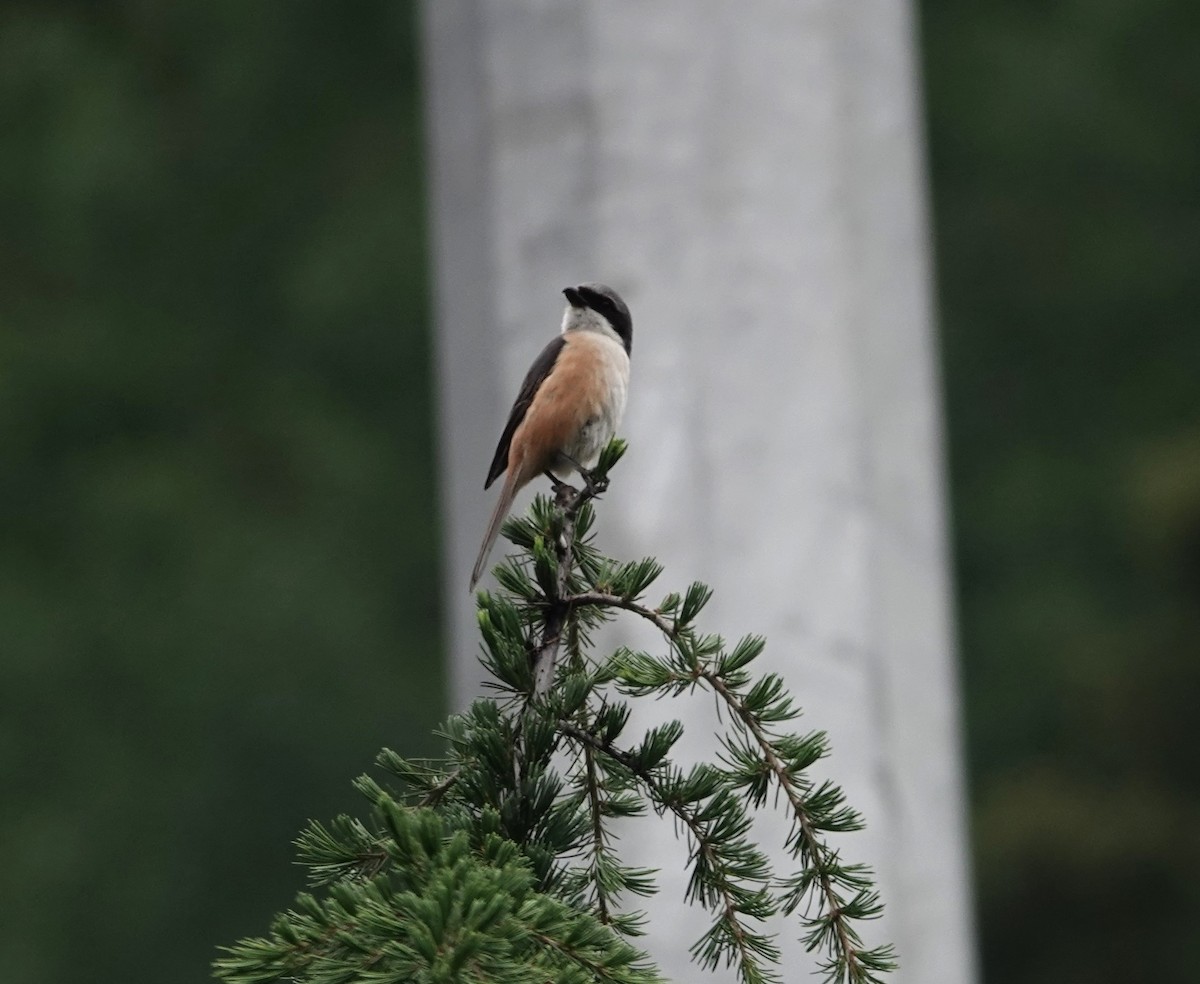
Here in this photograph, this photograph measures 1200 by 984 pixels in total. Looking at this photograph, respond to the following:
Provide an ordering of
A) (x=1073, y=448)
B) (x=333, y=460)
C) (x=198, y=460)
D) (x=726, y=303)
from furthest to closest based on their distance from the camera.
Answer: (x=1073, y=448), (x=198, y=460), (x=333, y=460), (x=726, y=303)

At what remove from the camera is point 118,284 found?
1248cm

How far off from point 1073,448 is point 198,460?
20.9 feet

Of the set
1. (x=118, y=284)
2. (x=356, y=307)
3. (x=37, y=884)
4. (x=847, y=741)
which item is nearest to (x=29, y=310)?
(x=118, y=284)

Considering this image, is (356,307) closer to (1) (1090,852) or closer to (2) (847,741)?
(1) (1090,852)

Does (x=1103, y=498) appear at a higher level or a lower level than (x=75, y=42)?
lower

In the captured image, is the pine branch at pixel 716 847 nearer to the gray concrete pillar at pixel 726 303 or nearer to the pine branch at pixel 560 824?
the pine branch at pixel 560 824

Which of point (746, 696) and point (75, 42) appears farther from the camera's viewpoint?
point (75, 42)

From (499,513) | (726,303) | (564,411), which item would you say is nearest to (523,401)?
(564,411)

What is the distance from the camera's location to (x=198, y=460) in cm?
1190

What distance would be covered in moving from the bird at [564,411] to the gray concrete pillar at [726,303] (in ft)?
1.85

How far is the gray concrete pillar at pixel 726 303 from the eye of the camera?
3994 millimetres

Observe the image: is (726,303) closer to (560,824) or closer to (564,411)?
(564,411)

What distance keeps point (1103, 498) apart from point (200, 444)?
6.45 metres

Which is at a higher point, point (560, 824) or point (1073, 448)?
point (1073, 448)
